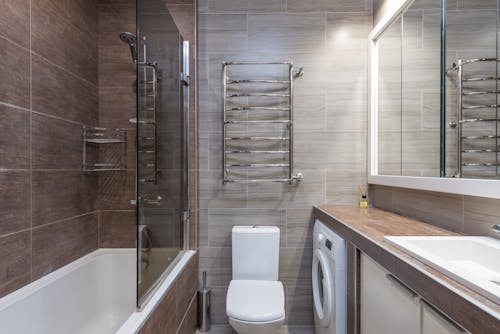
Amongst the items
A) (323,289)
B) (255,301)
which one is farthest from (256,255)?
(323,289)

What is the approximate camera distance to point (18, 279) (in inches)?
57.5

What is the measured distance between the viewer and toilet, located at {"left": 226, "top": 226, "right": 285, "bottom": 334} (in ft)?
5.41

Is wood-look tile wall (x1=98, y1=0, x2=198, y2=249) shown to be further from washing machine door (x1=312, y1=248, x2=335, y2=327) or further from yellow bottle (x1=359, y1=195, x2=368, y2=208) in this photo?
yellow bottle (x1=359, y1=195, x2=368, y2=208)

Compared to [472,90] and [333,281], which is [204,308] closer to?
[333,281]

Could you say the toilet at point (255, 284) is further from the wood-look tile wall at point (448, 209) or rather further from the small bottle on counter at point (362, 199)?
the wood-look tile wall at point (448, 209)

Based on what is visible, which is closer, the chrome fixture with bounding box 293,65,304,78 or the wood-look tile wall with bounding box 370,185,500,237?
the wood-look tile wall with bounding box 370,185,500,237

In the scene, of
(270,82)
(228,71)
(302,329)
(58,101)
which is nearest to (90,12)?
(58,101)

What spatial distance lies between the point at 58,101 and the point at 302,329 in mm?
2456

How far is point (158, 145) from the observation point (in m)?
1.49

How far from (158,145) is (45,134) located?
76 cm

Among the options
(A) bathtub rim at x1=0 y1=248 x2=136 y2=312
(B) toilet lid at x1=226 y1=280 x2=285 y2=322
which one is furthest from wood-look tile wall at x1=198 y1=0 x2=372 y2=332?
(A) bathtub rim at x1=0 y1=248 x2=136 y2=312

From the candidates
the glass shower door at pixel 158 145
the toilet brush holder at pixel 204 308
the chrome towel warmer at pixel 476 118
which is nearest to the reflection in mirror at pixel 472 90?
the chrome towel warmer at pixel 476 118

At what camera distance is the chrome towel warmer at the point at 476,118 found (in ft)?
3.82

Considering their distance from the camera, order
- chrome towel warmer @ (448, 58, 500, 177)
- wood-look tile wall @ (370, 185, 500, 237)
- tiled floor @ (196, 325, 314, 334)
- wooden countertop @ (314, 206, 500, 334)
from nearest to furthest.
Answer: wooden countertop @ (314, 206, 500, 334) < chrome towel warmer @ (448, 58, 500, 177) < wood-look tile wall @ (370, 185, 500, 237) < tiled floor @ (196, 325, 314, 334)
